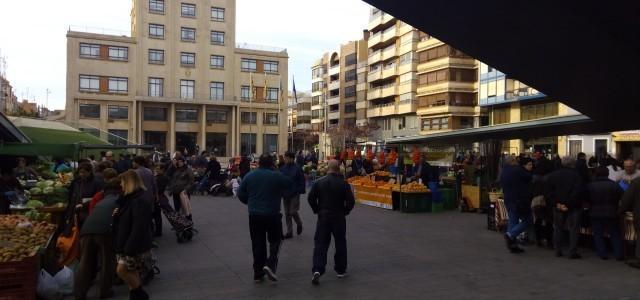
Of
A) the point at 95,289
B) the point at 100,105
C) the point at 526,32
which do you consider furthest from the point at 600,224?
the point at 100,105

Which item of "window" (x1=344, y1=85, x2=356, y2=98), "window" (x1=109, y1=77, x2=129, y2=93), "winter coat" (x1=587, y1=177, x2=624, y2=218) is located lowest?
"winter coat" (x1=587, y1=177, x2=624, y2=218)

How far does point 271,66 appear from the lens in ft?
211

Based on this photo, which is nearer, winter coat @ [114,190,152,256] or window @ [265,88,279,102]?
winter coat @ [114,190,152,256]

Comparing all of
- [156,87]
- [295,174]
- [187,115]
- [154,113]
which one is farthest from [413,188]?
[154,113]

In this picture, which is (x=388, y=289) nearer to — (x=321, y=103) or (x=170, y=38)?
A: (x=170, y=38)

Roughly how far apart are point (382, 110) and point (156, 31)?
29.9 meters

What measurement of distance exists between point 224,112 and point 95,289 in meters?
56.9

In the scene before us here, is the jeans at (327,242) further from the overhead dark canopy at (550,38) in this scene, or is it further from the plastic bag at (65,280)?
the plastic bag at (65,280)

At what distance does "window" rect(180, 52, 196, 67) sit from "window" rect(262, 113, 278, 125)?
1058cm

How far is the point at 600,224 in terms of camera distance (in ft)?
28.5

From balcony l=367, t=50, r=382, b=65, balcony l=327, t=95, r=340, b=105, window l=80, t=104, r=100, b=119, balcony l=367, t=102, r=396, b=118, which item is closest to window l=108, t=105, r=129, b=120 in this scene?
window l=80, t=104, r=100, b=119

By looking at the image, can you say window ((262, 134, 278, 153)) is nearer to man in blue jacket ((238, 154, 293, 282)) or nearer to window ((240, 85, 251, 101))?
window ((240, 85, 251, 101))

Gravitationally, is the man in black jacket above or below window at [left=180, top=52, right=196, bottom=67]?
below

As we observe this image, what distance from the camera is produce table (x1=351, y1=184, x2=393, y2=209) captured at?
16031 mm
